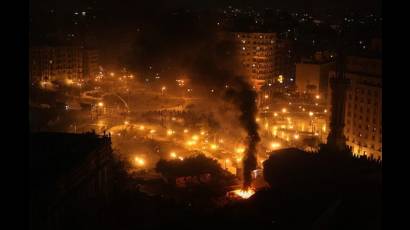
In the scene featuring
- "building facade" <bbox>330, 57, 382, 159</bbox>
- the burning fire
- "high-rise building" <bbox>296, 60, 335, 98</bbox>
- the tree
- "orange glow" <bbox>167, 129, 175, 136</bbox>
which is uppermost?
"high-rise building" <bbox>296, 60, 335, 98</bbox>

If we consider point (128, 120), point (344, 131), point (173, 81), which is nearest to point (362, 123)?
point (344, 131)

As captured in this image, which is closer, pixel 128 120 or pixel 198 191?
pixel 198 191

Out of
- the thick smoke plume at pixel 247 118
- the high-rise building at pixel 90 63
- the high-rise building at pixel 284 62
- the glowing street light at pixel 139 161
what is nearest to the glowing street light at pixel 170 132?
the thick smoke plume at pixel 247 118

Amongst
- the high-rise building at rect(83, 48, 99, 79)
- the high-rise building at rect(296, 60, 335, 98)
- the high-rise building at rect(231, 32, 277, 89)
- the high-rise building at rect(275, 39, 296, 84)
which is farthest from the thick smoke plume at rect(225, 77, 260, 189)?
the high-rise building at rect(83, 48, 99, 79)

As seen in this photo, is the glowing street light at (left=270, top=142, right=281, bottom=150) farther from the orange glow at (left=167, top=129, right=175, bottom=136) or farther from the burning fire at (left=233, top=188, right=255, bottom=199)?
the burning fire at (left=233, top=188, right=255, bottom=199)

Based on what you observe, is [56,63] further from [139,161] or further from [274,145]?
[274,145]

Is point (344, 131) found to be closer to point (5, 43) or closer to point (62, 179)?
point (62, 179)
